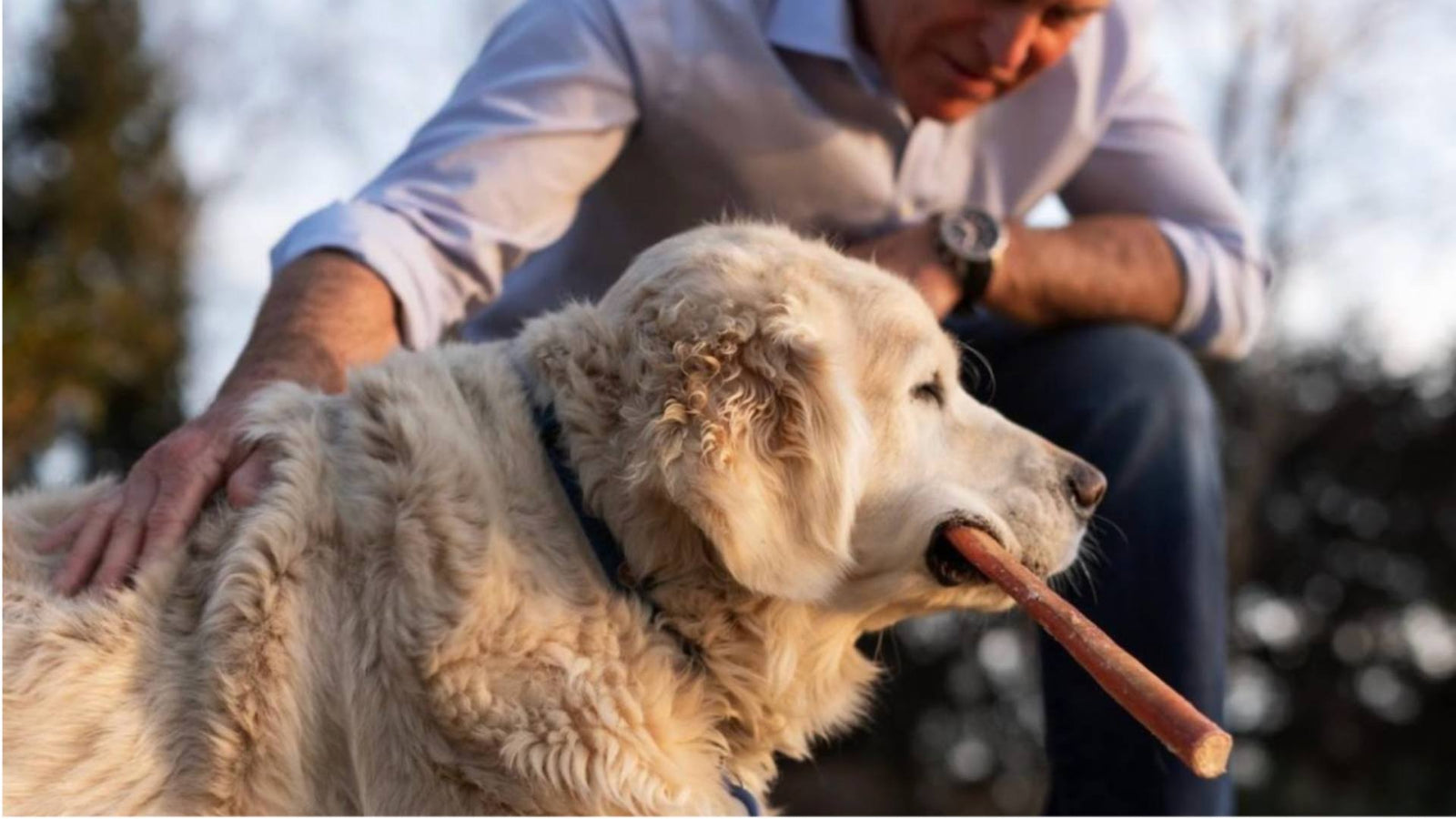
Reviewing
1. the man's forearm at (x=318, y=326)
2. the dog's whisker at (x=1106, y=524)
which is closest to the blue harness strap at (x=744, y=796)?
the man's forearm at (x=318, y=326)

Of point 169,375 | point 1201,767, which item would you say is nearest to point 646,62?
A: point 1201,767

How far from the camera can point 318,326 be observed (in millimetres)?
3053

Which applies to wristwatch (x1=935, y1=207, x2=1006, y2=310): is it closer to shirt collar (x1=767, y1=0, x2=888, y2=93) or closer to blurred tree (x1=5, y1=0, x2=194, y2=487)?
shirt collar (x1=767, y1=0, x2=888, y2=93)

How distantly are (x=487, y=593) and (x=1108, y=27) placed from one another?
2620mm

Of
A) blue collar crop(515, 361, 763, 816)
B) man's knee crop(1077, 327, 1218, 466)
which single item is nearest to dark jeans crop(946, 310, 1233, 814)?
man's knee crop(1077, 327, 1218, 466)

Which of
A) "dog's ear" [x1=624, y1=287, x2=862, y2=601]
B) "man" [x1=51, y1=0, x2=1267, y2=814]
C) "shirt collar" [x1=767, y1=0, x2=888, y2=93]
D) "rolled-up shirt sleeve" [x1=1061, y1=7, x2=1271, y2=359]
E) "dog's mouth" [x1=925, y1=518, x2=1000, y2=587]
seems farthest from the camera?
"rolled-up shirt sleeve" [x1=1061, y1=7, x2=1271, y2=359]

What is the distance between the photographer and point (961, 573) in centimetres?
269

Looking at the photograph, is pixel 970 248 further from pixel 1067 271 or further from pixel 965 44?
pixel 965 44

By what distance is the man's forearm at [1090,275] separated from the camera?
12.3 ft

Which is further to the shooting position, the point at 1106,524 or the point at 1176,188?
the point at 1176,188

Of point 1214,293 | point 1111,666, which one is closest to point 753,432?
point 1111,666

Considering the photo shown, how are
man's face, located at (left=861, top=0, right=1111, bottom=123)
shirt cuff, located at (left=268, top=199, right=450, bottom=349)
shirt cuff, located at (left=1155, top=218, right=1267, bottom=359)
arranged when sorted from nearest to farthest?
1. shirt cuff, located at (left=268, top=199, right=450, bottom=349)
2. man's face, located at (left=861, top=0, right=1111, bottom=123)
3. shirt cuff, located at (left=1155, top=218, right=1267, bottom=359)

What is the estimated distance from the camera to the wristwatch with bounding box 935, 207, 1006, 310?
362cm

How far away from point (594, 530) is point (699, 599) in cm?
21
